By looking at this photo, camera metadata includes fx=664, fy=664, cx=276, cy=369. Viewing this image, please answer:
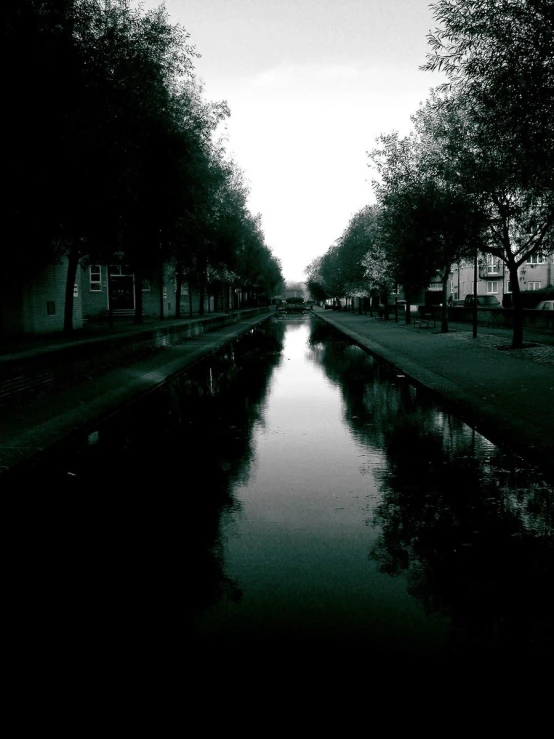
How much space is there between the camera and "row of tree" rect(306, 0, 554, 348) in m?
11.2

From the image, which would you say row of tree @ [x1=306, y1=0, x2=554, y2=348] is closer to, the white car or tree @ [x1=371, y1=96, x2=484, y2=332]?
tree @ [x1=371, y1=96, x2=484, y2=332]

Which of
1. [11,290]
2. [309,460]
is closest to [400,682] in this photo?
[309,460]

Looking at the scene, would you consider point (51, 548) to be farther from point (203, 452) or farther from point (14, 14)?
point (14, 14)

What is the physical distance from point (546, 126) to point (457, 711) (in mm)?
10784

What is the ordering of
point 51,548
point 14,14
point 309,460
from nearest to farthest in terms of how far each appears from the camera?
1. point 51,548
2. point 309,460
3. point 14,14

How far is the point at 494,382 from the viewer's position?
1325cm

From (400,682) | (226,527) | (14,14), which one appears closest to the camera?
(400,682)

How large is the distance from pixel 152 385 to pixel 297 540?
9.79m

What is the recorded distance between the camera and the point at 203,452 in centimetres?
785

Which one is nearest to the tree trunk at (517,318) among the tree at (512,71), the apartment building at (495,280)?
the tree at (512,71)

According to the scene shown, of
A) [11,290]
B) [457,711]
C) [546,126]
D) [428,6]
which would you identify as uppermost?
[428,6]

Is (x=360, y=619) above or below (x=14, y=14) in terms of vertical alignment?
below

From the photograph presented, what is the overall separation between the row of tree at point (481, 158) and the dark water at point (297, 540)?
5754mm

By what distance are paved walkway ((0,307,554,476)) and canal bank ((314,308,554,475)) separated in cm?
1
